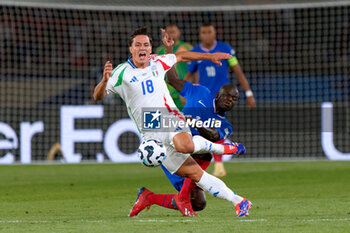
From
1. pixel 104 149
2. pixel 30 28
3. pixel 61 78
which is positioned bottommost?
pixel 104 149

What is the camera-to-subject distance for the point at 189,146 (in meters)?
6.39

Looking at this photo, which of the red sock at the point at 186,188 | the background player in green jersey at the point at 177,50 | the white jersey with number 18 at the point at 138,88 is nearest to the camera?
the white jersey with number 18 at the point at 138,88

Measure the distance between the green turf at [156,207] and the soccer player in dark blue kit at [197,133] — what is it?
12cm

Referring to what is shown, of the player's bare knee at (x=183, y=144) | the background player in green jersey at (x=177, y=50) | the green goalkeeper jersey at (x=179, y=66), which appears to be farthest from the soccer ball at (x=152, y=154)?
the green goalkeeper jersey at (x=179, y=66)

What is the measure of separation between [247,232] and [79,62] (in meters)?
14.4

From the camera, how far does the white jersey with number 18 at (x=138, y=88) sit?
6.59 m

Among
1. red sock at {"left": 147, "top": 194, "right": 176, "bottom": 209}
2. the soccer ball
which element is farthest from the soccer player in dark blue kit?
the soccer ball

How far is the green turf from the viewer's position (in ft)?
19.4

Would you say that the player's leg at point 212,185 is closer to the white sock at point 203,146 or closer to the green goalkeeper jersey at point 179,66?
the white sock at point 203,146

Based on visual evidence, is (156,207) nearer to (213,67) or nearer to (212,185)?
(212,185)

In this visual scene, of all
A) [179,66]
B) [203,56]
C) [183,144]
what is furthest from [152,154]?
[179,66]

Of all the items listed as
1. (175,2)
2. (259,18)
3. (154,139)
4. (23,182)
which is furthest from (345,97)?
(154,139)

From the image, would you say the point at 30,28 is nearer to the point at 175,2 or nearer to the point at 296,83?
the point at 175,2

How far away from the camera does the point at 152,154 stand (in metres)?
6.32
